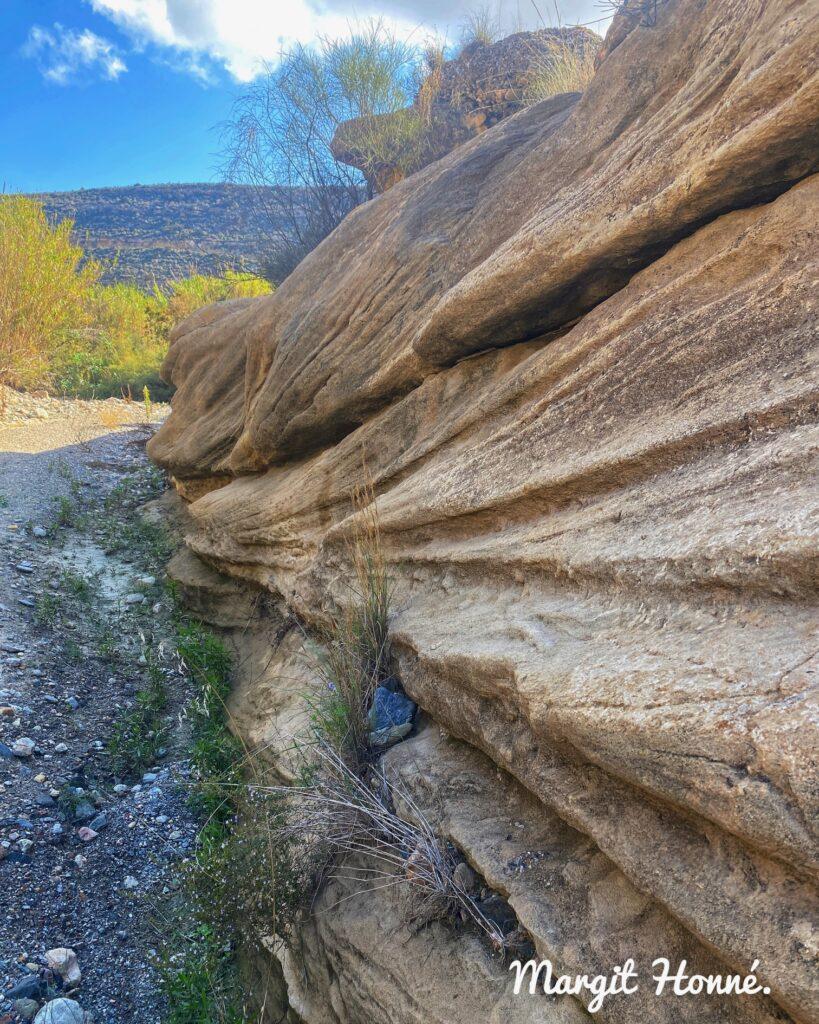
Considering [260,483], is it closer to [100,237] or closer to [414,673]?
[414,673]

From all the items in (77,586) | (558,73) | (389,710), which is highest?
(558,73)

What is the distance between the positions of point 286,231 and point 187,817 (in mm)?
8961

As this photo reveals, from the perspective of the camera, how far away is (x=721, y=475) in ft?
7.03

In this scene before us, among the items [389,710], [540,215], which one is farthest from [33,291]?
[389,710]

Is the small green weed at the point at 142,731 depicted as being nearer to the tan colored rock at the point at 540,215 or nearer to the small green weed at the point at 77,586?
the small green weed at the point at 77,586

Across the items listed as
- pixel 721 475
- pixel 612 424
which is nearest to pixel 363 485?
pixel 612 424

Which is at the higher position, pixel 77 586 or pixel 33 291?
pixel 33 291

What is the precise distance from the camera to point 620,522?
2.41 m

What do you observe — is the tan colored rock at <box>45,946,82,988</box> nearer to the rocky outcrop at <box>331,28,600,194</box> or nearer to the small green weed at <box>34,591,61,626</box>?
the small green weed at <box>34,591,61,626</box>

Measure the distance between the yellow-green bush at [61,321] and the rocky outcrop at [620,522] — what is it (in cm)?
947

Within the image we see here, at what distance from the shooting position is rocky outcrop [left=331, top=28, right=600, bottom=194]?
7598mm

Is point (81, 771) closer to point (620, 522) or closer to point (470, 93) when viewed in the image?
point (620, 522)

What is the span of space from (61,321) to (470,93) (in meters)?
10.7

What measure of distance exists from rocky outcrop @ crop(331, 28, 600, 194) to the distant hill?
2067cm
